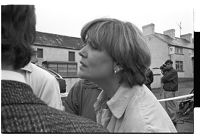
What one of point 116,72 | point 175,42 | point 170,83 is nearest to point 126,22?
point 116,72

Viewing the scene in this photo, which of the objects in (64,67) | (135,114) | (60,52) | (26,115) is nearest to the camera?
(26,115)

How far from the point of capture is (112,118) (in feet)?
2.85

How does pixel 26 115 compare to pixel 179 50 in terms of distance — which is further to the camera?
pixel 179 50

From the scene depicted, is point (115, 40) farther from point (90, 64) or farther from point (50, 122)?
point (50, 122)

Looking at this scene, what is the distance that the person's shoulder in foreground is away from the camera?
489 millimetres

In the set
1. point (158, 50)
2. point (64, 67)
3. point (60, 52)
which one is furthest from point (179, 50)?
point (64, 67)

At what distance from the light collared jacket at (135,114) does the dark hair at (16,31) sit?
0.41 metres

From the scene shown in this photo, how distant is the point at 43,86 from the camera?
3.24 ft

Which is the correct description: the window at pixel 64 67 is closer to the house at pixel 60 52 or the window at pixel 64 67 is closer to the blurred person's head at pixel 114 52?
the house at pixel 60 52

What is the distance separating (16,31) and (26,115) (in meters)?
0.19

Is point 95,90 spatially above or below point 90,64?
below

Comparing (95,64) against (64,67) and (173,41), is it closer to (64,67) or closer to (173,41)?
(64,67)

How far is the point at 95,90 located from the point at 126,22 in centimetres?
37

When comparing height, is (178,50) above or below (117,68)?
above
